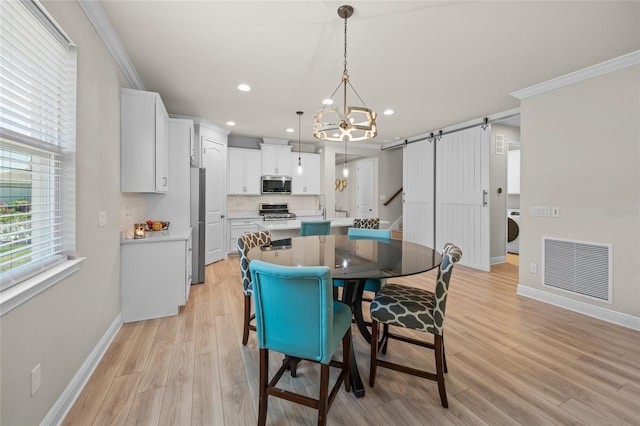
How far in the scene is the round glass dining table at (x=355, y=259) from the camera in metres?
1.62

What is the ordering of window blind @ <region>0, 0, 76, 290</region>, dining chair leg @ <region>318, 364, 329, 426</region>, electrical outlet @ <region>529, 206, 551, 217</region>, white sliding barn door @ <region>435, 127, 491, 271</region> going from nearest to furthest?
window blind @ <region>0, 0, 76, 290</region>, dining chair leg @ <region>318, 364, 329, 426</region>, electrical outlet @ <region>529, 206, 551, 217</region>, white sliding barn door @ <region>435, 127, 491, 271</region>

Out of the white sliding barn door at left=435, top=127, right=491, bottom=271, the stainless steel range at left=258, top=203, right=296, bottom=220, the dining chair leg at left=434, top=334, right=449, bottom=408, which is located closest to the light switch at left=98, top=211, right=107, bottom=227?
the dining chair leg at left=434, top=334, right=449, bottom=408

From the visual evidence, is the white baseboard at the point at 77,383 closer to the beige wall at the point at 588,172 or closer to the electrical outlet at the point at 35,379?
the electrical outlet at the point at 35,379

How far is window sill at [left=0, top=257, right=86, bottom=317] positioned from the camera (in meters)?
1.14

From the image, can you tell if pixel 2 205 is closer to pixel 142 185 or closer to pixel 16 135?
pixel 16 135

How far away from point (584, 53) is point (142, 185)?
4456 millimetres

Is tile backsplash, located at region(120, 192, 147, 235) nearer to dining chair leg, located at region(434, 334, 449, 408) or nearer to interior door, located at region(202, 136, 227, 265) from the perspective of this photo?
interior door, located at region(202, 136, 227, 265)

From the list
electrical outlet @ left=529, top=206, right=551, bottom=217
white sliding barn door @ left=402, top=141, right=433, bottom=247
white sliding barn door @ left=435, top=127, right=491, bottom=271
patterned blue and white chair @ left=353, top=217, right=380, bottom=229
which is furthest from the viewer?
white sliding barn door @ left=402, top=141, right=433, bottom=247

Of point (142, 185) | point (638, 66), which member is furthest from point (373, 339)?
point (638, 66)

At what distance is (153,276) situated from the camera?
280cm

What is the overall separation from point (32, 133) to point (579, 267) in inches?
187

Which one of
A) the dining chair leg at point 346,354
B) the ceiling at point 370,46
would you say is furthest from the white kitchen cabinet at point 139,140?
the dining chair leg at point 346,354

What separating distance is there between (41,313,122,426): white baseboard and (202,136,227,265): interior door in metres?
2.67

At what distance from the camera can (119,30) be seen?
224 cm
